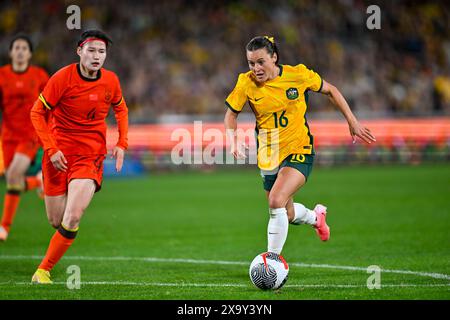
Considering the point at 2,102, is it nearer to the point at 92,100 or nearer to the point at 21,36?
the point at 21,36

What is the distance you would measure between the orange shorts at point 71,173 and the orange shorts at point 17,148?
364 cm

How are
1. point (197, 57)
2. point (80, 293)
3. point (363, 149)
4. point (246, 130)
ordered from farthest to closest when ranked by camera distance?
1. point (197, 57)
2. point (363, 149)
3. point (246, 130)
4. point (80, 293)

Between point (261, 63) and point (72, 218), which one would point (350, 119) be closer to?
point (261, 63)

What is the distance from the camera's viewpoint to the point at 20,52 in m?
12.7

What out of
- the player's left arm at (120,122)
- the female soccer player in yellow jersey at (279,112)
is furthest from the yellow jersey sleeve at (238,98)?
the player's left arm at (120,122)

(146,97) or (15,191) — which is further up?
(146,97)

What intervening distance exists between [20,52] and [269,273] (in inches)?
245

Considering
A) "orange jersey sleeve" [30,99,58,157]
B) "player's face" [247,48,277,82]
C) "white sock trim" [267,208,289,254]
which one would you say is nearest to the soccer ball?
"white sock trim" [267,208,289,254]

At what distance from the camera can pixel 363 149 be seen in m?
29.0

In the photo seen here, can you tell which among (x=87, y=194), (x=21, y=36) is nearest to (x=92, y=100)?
(x=87, y=194)

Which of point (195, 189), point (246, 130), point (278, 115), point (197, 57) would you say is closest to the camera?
point (278, 115)

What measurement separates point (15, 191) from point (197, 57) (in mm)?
18619

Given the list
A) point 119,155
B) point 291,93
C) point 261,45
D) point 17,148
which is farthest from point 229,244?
point 261,45

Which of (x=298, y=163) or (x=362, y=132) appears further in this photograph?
(x=298, y=163)
